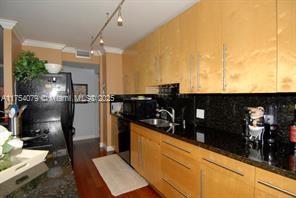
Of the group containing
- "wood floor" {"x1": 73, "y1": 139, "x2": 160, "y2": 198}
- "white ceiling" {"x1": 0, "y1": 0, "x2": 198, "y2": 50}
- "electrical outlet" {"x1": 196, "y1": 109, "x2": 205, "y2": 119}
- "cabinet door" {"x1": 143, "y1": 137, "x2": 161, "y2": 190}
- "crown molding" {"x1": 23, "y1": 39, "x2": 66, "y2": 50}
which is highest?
"white ceiling" {"x1": 0, "y1": 0, "x2": 198, "y2": 50}

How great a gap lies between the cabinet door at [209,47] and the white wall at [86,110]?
4.12m

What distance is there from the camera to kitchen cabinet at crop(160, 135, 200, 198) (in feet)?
5.13

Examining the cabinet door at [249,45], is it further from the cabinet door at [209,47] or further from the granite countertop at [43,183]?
the granite countertop at [43,183]

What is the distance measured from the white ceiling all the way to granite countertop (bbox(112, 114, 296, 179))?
5.35 feet

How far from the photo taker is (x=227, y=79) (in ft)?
5.04

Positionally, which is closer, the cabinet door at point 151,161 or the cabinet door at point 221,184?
the cabinet door at point 221,184

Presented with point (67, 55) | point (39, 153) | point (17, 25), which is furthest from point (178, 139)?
point (67, 55)

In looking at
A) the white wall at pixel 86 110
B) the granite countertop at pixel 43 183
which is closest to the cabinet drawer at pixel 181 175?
the granite countertop at pixel 43 183

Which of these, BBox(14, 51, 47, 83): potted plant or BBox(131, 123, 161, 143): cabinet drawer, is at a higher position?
BBox(14, 51, 47, 83): potted plant

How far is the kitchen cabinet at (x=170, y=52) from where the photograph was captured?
7.13 ft

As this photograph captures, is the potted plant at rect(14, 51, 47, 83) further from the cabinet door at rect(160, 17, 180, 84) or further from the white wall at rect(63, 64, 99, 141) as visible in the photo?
the white wall at rect(63, 64, 99, 141)

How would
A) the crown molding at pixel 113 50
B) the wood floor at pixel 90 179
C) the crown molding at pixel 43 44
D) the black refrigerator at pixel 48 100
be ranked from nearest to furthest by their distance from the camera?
the wood floor at pixel 90 179 < the black refrigerator at pixel 48 100 < the crown molding at pixel 43 44 < the crown molding at pixel 113 50

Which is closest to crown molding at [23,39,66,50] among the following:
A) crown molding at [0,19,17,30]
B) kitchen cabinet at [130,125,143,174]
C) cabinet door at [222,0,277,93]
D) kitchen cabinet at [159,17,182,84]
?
crown molding at [0,19,17,30]

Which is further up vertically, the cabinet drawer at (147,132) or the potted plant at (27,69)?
the potted plant at (27,69)
